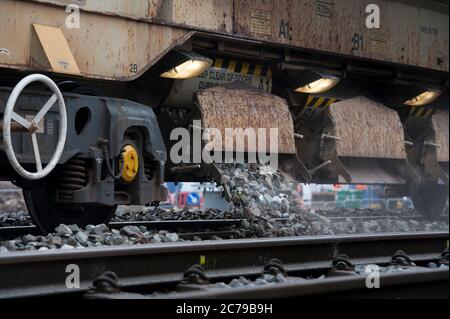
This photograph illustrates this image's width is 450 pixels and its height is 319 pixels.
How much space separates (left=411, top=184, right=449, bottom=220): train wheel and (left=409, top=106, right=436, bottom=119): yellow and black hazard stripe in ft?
3.99

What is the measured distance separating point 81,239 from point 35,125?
91cm

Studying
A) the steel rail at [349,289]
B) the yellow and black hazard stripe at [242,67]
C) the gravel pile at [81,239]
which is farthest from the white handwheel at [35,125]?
the yellow and black hazard stripe at [242,67]

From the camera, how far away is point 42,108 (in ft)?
18.9

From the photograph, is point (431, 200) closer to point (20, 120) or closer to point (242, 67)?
point (242, 67)

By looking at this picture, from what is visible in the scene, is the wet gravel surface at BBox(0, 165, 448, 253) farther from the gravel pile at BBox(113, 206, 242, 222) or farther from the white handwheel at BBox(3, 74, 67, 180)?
the white handwheel at BBox(3, 74, 67, 180)

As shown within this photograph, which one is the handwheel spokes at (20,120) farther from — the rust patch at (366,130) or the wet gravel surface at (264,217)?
the rust patch at (366,130)

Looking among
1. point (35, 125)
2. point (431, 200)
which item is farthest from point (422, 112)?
point (35, 125)

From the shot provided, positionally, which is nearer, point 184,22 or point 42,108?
point 42,108

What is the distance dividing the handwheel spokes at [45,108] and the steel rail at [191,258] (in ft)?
5.46

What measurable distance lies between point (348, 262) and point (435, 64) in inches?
259
